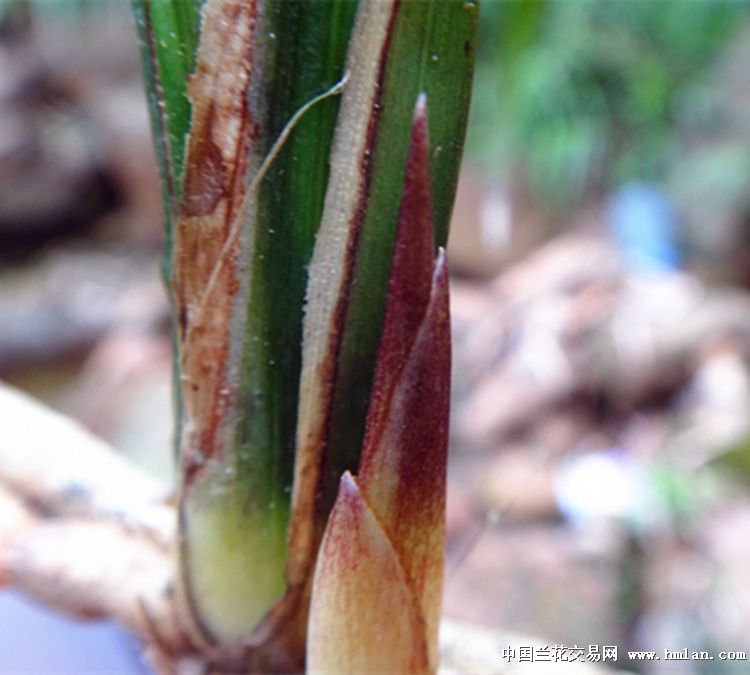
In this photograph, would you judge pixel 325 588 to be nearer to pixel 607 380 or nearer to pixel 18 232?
pixel 607 380

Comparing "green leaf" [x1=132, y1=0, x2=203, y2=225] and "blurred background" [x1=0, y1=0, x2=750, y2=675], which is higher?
"green leaf" [x1=132, y1=0, x2=203, y2=225]

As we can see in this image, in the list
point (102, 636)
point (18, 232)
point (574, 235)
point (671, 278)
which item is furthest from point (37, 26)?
point (102, 636)

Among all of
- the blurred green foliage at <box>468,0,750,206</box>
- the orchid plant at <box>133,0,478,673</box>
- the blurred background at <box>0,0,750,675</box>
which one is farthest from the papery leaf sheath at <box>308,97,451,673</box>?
the blurred green foliage at <box>468,0,750,206</box>

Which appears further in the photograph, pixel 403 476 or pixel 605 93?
pixel 605 93

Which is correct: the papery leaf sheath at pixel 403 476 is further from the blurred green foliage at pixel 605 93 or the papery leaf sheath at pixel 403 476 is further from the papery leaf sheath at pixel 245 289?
the blurred green foliage at pixel 605 93

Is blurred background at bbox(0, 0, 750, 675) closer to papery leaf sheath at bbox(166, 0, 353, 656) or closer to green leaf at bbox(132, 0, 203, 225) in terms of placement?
papery leaf sheath at bbox(166, 0, 353, 656)

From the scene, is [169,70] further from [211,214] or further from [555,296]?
[555,296]

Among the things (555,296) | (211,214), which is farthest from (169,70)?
(555,296)
